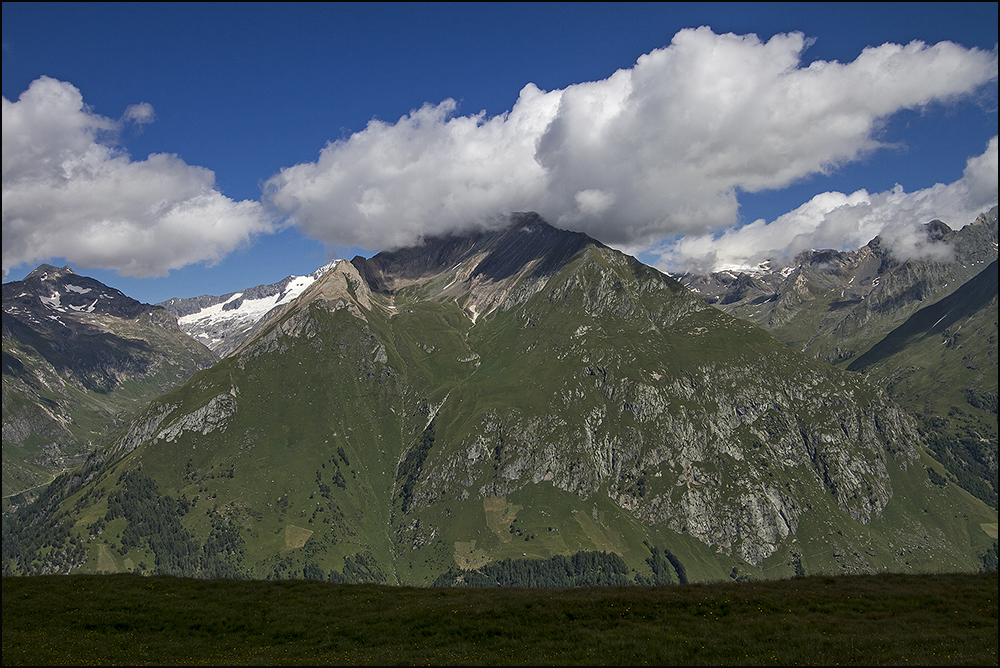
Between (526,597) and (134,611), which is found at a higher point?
(134,611)

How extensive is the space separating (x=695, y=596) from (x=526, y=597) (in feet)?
53.4

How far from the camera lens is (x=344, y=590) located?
215 ft

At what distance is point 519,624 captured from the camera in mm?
48438

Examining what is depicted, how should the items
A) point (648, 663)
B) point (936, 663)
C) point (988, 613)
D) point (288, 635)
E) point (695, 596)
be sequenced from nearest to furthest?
1. point (936, 663)
2. point (648, 663)
3. point (988, 613)
4. point (288, 635)
5. point (695, 596)

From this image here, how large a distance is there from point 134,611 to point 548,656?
42.4 meters

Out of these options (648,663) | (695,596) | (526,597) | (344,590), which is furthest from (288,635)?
(695,596)

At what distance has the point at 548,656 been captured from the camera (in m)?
41.8

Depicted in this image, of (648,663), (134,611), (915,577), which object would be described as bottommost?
(915,577)

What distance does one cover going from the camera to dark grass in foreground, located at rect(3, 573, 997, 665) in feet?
133

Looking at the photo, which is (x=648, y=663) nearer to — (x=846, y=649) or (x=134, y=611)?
(x=846, y=649)

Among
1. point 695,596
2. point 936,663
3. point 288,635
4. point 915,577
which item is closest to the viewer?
point 936,663

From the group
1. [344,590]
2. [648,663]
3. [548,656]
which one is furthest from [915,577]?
[344,590]

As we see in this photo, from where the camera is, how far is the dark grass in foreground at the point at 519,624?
4059 cm

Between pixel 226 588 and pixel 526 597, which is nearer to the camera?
pixel 526 597
